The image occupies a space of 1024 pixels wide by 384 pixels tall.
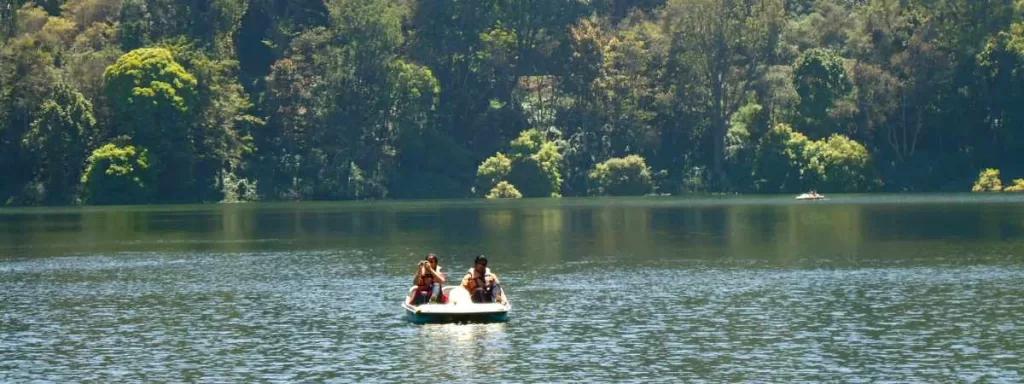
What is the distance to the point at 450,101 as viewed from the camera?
19962 cm

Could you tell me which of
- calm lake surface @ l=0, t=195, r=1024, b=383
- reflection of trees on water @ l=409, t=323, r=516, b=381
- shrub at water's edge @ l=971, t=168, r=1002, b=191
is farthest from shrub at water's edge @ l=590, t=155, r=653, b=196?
reflection of trees on water @ l=409, t=323, r=516, b=381

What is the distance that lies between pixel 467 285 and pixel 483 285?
0.63 metres

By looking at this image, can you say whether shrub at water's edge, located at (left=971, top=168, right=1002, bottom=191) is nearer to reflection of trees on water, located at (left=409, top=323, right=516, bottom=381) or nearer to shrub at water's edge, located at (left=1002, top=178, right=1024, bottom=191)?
shrub at water's edge, located at (left=1002, top=178, right=1024, bottom=191)

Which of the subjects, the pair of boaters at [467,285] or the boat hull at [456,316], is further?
the pair of boaters at [467,285]

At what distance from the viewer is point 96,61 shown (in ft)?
603

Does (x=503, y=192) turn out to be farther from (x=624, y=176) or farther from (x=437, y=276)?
(x=437, y=276)

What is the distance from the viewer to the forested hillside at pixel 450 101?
178625mm

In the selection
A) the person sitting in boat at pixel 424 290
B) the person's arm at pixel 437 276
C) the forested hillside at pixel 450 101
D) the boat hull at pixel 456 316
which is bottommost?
the boat hull at pixel 456 316

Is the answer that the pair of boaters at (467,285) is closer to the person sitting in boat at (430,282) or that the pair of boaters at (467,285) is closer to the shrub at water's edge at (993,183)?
the person sitting in boat at (430,282)

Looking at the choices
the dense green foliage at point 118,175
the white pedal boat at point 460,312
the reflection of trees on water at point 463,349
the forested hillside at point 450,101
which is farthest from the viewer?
the forested hillside at point 450,101

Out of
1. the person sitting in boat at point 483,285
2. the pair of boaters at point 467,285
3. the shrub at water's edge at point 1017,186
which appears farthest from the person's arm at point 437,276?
the shrub at water's edge at point 1017,186

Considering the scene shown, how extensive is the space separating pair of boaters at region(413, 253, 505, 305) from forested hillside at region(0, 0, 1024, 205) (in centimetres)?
12243

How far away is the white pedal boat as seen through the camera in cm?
5659

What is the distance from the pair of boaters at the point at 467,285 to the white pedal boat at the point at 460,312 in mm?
735
